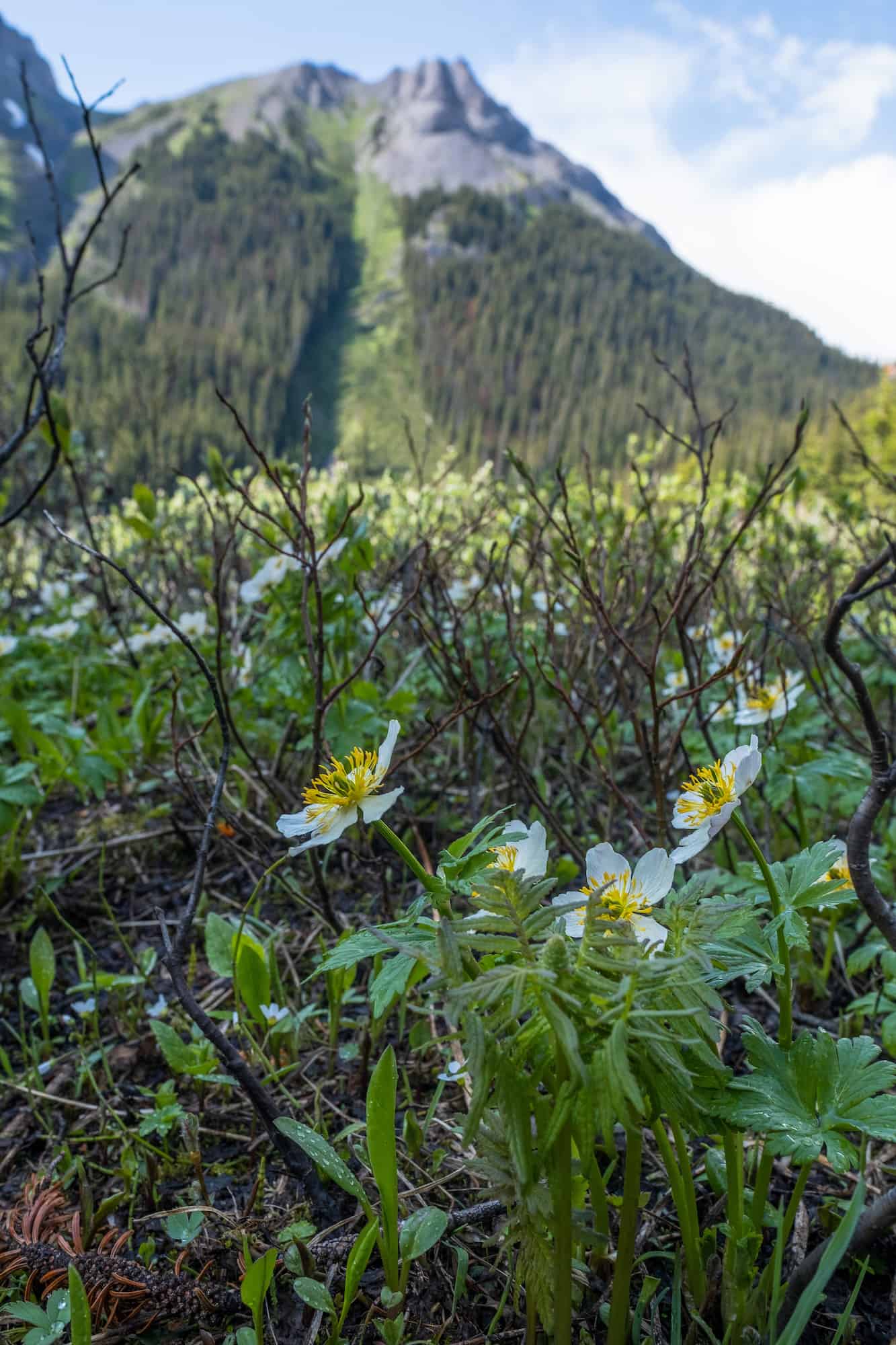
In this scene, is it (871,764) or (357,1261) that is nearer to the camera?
(871,764)

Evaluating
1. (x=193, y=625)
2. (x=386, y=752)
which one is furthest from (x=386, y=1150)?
(x=193, y=625)

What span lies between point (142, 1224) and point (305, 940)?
0.79 metres

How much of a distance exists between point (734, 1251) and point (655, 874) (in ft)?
1.37

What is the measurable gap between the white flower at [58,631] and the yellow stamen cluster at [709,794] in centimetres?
335

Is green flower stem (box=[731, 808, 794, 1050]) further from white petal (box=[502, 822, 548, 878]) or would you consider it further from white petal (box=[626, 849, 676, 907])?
white petal (box=[502, 822, 548, 878])

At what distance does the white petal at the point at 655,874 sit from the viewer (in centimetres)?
85

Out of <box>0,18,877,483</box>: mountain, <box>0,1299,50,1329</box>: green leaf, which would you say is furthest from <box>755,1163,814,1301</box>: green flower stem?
<box>0,18,877,483</box>: mountain

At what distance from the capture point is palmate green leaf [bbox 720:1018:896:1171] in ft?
2.35

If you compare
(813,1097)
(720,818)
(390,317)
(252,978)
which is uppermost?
(390,317)

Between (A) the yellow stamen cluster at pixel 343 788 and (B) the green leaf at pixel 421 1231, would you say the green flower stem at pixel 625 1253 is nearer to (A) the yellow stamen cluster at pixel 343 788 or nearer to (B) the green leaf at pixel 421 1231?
(B) the green leaf at pixel 421 1231

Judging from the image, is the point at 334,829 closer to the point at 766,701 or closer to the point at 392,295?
the point at 766,701

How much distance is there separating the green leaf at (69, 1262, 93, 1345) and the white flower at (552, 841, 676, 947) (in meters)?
0.67

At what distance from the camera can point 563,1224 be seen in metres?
0.72

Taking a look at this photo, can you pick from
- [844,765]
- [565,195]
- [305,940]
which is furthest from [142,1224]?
[565,195]
